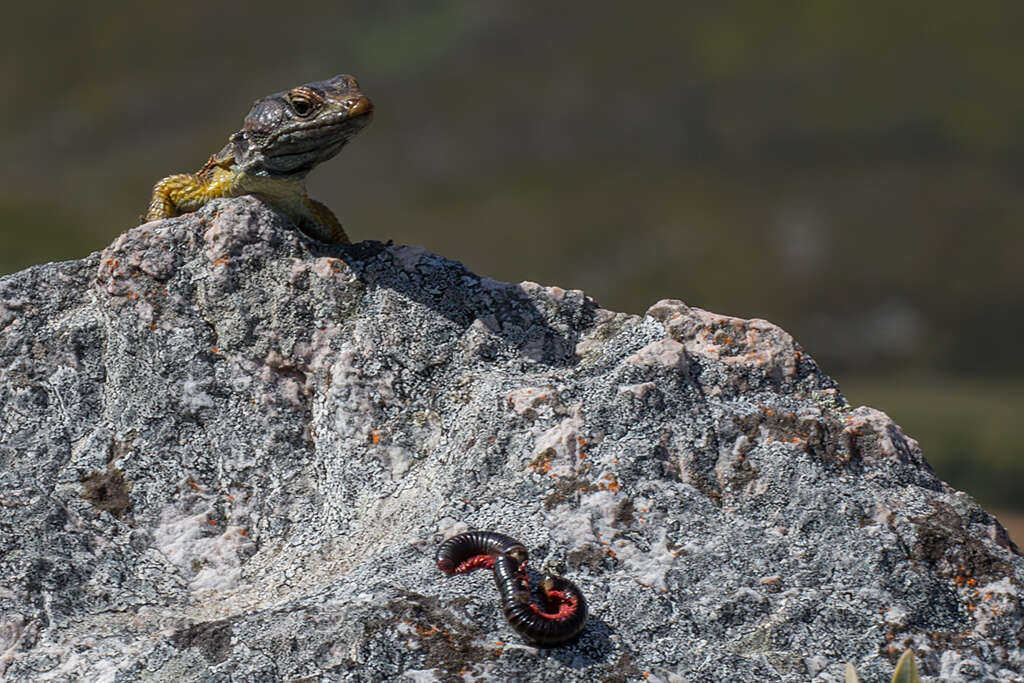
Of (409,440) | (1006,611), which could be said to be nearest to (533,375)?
(409,440)

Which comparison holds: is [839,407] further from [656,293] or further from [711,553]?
[656,293]

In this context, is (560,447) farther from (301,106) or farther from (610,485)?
(301,106)

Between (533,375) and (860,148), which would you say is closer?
(533,375)

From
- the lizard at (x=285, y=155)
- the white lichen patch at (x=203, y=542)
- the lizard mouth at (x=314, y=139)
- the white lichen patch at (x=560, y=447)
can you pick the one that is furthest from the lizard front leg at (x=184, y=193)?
the white lichen patch at (x=560, y=447)

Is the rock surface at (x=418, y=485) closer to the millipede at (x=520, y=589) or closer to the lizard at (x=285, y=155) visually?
the millipede at (x=520, y=589)

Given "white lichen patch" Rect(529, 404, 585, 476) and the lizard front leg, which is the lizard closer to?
the lizard front leg

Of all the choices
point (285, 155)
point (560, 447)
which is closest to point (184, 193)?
point (285, 155)

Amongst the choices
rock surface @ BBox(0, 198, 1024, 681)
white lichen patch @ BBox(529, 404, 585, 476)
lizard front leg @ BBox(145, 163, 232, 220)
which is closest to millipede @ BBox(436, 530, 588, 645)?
rock surface @ BBox(0, 198, 1024, 681)
